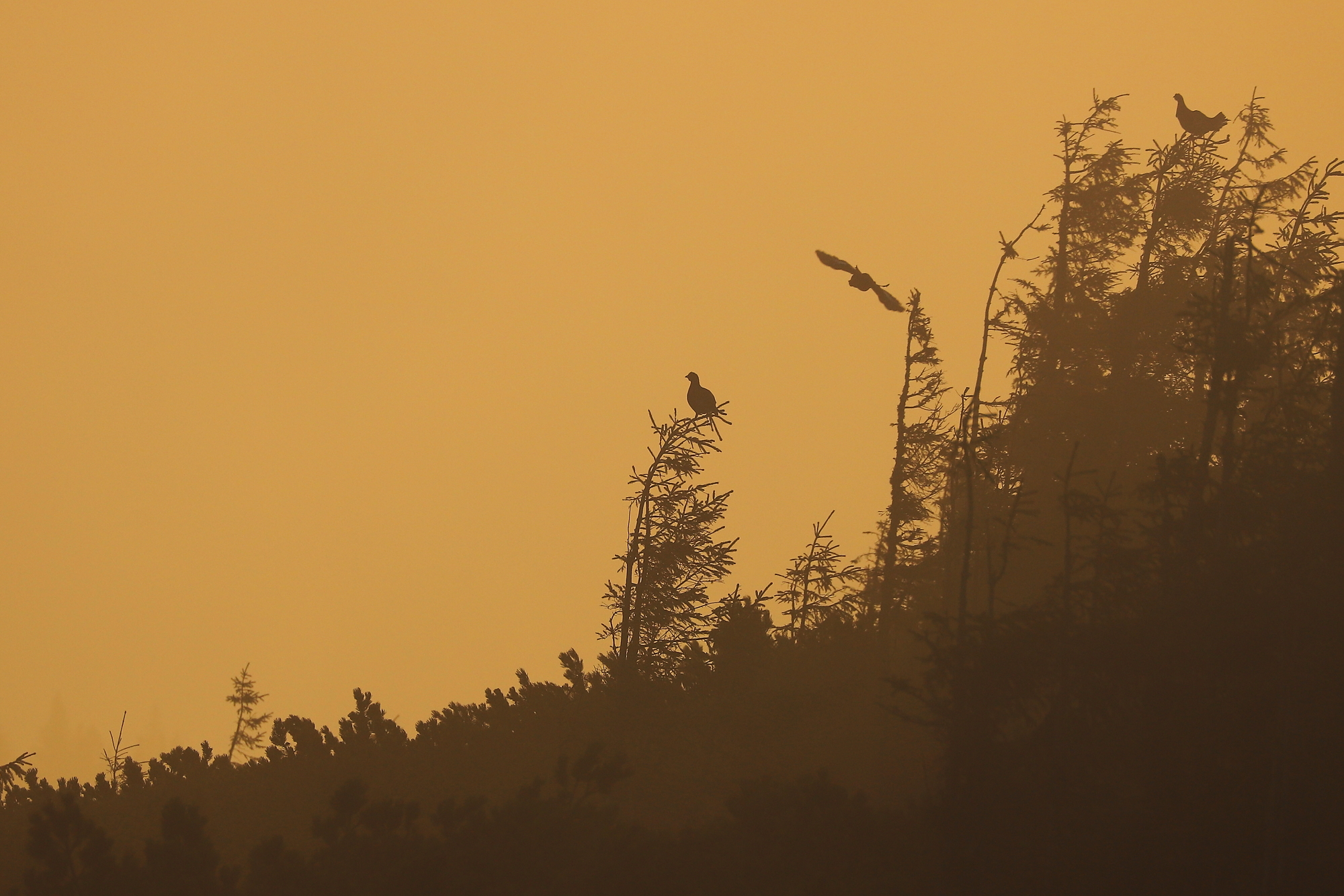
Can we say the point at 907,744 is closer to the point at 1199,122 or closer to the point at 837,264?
the point at 837,264

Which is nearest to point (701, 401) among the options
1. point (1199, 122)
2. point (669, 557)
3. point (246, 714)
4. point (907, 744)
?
point (669, 557)

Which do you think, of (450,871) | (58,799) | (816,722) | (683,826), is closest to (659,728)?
(816,722)

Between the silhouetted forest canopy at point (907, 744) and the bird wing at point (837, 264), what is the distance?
77mm

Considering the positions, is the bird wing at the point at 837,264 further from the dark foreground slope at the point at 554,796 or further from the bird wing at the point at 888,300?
the dark foreground slope at the point at 554,796

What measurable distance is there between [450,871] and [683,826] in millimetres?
4699

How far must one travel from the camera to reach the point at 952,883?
54.7ft

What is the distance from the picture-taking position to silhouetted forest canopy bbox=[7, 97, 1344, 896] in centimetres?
1666

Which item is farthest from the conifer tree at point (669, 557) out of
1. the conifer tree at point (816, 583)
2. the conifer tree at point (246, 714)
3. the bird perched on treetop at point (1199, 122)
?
the conifer tree at point (246, 714)

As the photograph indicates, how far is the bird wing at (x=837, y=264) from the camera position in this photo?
903 inches

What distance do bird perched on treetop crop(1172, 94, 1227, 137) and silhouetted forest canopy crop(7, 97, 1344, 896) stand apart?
4.82m

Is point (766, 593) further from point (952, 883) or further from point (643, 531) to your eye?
point (952, 883)

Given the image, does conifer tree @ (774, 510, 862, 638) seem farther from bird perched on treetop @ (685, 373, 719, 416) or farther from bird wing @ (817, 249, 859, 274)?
bird wing @ (817, 249, 859, 274)

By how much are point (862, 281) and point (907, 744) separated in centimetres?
847

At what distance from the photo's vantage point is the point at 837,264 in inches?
904
